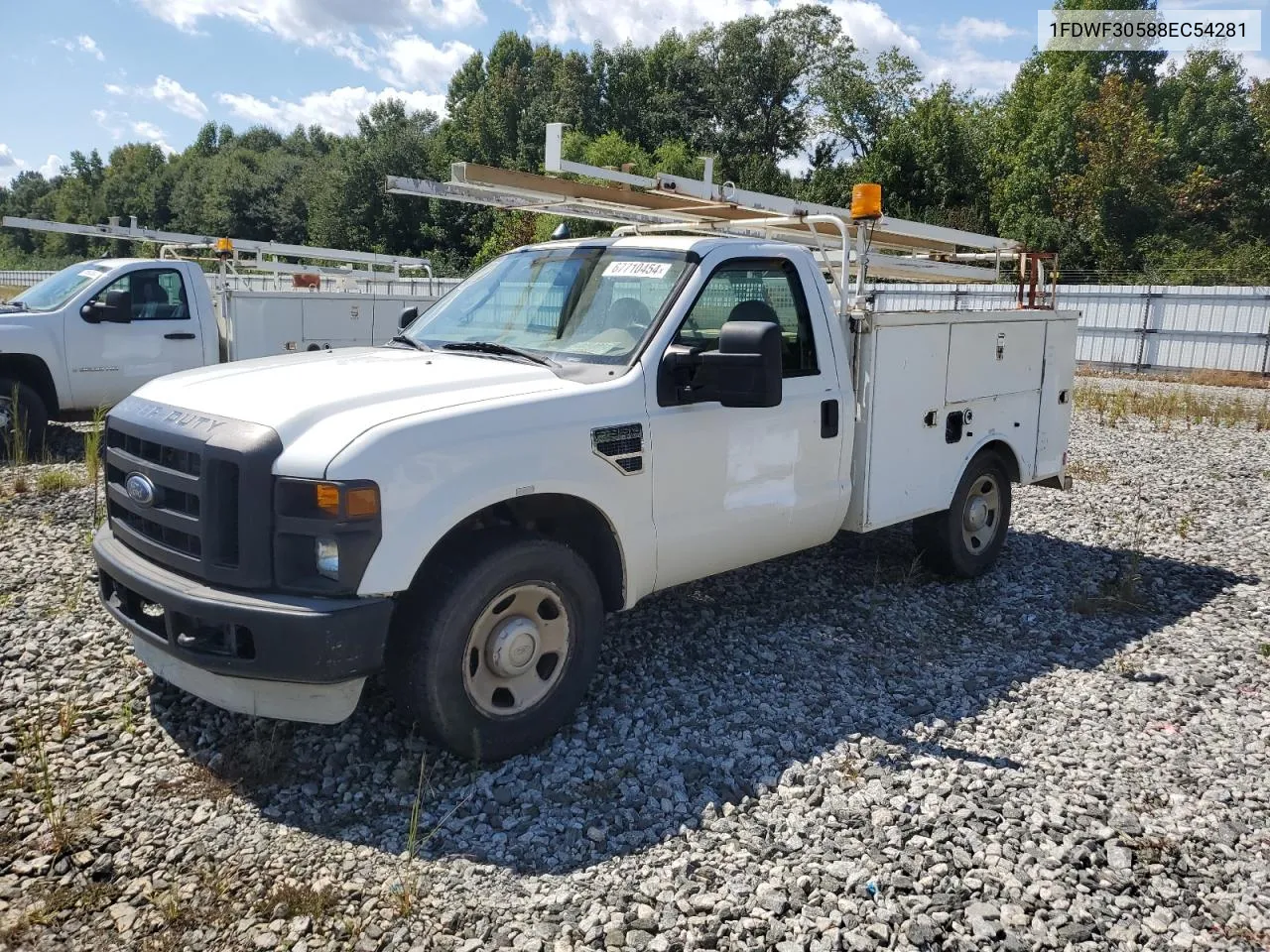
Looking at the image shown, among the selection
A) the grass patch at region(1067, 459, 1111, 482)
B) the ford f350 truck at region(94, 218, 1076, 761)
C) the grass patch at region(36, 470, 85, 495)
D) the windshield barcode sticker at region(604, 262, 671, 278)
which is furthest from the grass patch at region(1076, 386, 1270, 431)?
the grass patch at region(36, 470, 85, 495)

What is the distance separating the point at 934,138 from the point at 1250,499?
1608 inches

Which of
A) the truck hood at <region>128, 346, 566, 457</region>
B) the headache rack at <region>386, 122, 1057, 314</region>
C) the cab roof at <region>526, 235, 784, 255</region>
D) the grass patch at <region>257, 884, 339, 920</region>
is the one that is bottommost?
the grass patch at <region>257, 884, 339, 920</region>

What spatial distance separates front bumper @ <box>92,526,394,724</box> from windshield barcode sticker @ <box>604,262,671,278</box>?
6.62ft

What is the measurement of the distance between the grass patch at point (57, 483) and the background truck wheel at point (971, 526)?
6.49m

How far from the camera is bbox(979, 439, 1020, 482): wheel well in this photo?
6359mm

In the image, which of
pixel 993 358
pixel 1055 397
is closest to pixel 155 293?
pixel 993 358

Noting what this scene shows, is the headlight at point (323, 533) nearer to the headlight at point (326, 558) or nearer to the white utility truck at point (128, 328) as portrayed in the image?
the headlight at point (326, 558)

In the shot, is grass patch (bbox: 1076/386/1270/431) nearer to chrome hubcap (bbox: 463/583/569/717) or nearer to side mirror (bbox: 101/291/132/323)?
chrome hubcap (bbox: 463/583/569/717)

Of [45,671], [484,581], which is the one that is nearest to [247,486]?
[484,581]

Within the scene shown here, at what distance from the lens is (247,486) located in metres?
3.33

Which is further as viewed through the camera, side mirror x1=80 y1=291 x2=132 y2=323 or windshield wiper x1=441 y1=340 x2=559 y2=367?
side mirror x1=80 y1=291 x2=132 y2=323

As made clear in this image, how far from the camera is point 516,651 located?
3.81m

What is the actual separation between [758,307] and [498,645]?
77.5 inches

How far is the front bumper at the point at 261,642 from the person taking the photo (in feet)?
10.7
